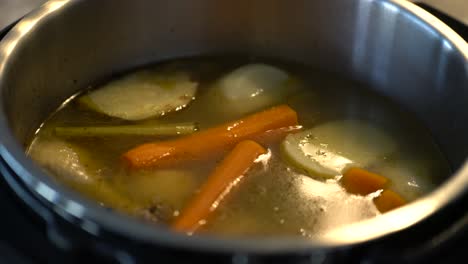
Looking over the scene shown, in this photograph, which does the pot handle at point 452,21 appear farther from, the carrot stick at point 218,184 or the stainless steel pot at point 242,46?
the carrot stick at point 218,184

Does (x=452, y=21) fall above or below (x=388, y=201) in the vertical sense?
above

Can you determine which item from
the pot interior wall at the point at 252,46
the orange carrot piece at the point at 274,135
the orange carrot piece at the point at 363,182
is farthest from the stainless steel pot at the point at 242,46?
the orange carrot piece at the point at 274,135

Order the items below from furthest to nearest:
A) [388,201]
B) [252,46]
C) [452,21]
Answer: [252,46] < [452,21] < [388,201]

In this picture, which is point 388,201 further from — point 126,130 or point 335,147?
point 126,130

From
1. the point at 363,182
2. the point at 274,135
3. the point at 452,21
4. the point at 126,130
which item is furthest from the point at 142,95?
the point at 452,21

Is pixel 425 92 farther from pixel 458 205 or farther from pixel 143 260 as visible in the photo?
pixel 143 260

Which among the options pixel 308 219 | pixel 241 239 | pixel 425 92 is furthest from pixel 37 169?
pixel 425 92

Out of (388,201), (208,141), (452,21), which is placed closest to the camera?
(388,201)

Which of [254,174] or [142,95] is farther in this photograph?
[142,95]
